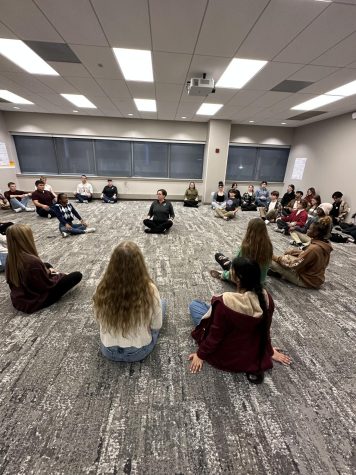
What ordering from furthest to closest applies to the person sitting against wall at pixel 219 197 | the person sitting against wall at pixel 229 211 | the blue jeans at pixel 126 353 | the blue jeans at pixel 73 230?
1. the person sitting against wall at pixel 219 197
2. the person sitting against wall at pixel 229 211
3. the blue jeans at pixel 73 230
4. the blue jeans at pixel 126 353

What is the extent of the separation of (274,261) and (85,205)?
621 cm

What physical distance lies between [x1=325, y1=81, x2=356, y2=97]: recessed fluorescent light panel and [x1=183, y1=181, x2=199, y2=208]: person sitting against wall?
14.0ft

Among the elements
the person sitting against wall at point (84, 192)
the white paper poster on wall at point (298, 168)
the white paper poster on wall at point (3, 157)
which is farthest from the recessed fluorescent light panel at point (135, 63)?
the white paper poster on wall at point (298, 168)

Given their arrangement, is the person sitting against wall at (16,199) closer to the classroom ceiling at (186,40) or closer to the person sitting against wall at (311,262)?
the classroom ceiling at (186,40)

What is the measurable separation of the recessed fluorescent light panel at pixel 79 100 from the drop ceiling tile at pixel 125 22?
2.90m

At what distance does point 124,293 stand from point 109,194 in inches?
277

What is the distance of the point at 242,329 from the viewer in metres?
1.31

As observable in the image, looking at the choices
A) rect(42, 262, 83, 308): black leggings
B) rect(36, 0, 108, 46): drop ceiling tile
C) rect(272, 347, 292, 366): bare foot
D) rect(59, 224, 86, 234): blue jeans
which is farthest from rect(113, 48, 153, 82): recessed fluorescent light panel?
rect(272, 347, 292, 366): bare foot

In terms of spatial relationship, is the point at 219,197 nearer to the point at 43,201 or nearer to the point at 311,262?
the point at 311,262

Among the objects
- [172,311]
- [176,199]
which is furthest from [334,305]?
[176,199]

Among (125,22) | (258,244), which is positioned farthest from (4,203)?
(258,244)

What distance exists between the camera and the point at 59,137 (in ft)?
24.7

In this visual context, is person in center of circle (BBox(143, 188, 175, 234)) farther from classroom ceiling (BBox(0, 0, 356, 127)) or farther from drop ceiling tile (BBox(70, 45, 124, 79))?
classroom ceiling (BBox(0, 0, 356, 127))

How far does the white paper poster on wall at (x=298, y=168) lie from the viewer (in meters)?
7.47
